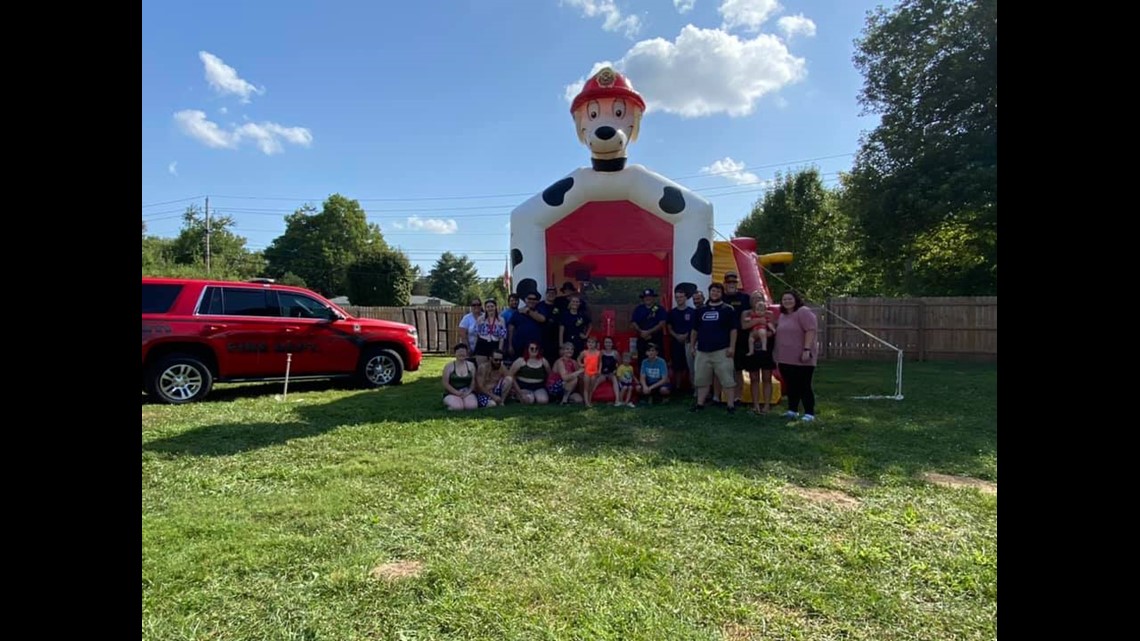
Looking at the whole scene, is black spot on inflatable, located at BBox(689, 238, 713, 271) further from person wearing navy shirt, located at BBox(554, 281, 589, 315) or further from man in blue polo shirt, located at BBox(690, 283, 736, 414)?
person wearing navy shirt, located at BBox(554, 281, 589, 315)

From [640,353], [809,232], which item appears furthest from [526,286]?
[809,232]

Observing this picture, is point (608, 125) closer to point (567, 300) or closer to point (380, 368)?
point (567, 300)

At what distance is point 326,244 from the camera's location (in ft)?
155

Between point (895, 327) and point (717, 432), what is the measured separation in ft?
41.8

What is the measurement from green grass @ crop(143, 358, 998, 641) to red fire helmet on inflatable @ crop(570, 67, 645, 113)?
16.4 ft

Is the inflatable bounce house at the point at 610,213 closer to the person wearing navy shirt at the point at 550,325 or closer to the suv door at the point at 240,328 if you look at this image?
the person wearing navy shirt at the point at 550,325

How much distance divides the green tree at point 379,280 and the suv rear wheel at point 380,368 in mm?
25094

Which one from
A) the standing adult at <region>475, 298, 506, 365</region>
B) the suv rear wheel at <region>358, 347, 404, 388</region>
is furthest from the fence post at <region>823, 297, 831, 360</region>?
the suv rear wheel at <region>358, 347, 404, 388</region>

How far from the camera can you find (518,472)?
4.31 metres

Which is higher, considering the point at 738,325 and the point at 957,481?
the point at 738,325

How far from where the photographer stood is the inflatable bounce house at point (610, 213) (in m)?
7.96
